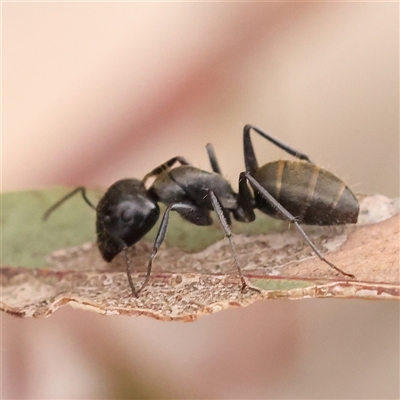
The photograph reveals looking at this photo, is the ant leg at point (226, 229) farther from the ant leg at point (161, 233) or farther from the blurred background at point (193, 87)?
the blurred background at point (193, 87)

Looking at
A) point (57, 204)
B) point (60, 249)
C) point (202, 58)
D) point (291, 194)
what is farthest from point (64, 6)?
point (291, 194)

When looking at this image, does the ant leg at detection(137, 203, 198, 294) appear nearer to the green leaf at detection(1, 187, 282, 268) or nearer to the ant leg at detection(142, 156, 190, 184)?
the green leaf at detection(1, 187, 282, 268)

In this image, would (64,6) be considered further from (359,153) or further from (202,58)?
(359,153)

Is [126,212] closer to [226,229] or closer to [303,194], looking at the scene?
[226,229]

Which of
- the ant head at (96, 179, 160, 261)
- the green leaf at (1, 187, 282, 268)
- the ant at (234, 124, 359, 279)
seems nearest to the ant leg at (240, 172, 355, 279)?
the ant at (234, 124, 359, 279)

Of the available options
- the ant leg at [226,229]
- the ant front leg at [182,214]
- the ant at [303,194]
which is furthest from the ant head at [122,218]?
the ant at [303,194]

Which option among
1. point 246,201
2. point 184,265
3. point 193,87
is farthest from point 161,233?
point 193,87
